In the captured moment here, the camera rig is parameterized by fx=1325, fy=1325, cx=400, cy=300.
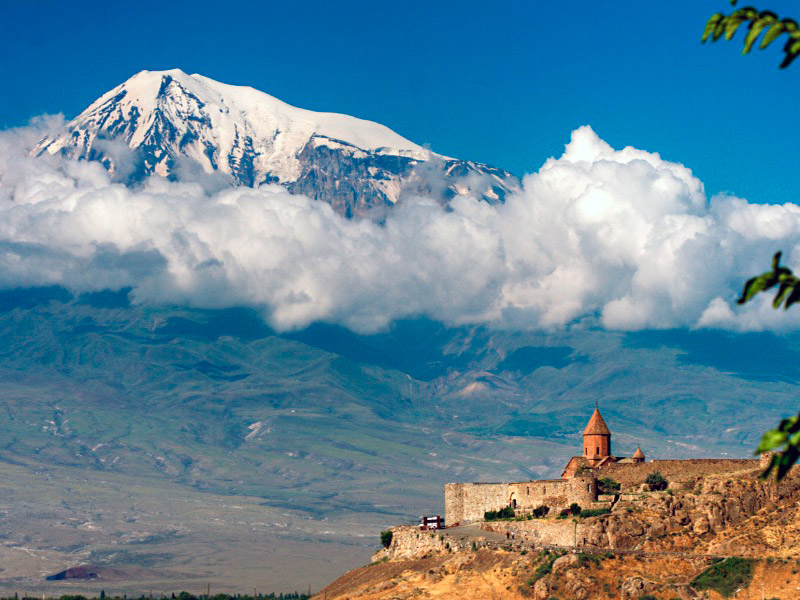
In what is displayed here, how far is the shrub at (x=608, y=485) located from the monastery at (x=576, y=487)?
0.37 meters

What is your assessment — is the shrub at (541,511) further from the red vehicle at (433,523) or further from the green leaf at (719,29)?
the green leaf at (719,29)

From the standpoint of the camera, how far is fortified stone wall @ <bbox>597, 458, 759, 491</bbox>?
94.1 metres

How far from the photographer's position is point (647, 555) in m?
82.9

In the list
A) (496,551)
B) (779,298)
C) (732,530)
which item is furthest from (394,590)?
(779,298)

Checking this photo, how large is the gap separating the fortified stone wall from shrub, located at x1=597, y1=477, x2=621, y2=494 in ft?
1.66

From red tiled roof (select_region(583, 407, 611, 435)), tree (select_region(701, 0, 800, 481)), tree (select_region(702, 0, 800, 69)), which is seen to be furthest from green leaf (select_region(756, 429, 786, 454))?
red tiled roof (select_region(583, 407, 611, 435))

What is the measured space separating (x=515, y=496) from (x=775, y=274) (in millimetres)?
83710

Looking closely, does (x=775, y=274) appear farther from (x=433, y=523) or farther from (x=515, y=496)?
(x=433, y=523)

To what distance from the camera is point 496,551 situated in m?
88.6

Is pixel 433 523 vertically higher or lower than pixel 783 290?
higher

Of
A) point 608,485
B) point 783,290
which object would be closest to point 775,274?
point 783,290

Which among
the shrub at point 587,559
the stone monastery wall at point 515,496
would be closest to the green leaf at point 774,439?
the shrub at point 587,559

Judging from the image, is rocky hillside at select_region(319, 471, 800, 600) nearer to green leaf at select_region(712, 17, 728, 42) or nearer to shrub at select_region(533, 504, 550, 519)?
shrub at select_region(533, 504, 550, 519)

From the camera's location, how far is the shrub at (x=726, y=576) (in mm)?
77375
